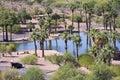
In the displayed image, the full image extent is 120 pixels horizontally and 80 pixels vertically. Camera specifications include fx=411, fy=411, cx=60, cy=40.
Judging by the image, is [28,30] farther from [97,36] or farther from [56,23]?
[97,36]

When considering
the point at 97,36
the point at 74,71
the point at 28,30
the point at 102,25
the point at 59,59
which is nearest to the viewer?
the point at 74,71

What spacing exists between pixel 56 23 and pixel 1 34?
86.1ft

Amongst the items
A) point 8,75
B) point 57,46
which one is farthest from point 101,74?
point 57,46

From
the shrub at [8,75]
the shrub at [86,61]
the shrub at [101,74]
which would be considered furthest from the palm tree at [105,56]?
the shrub at [8,75]

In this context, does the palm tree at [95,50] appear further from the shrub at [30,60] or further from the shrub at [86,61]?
the shrub at [30,60]

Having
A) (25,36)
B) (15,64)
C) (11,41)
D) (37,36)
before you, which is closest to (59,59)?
(15,64)

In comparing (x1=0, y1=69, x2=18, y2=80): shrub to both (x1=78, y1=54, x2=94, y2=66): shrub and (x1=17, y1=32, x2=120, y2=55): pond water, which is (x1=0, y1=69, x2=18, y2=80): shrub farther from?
(x1=17, y1=32, x2=120, y2=55): pond water

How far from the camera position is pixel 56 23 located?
538ft

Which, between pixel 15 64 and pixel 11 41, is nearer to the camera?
pixel 15 64

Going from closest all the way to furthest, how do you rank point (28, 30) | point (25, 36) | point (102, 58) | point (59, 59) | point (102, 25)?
point (102, 58) → point (59, 59) → point (25, 36) → point (28, 30) → point (102, 25)

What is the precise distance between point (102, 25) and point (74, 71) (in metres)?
124

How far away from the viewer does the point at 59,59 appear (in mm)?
81688

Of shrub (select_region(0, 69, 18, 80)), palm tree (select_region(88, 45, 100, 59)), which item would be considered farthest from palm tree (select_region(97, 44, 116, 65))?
shrub (select_region(0, 69, 18, 80))

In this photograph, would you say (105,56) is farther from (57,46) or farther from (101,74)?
(57,46)
